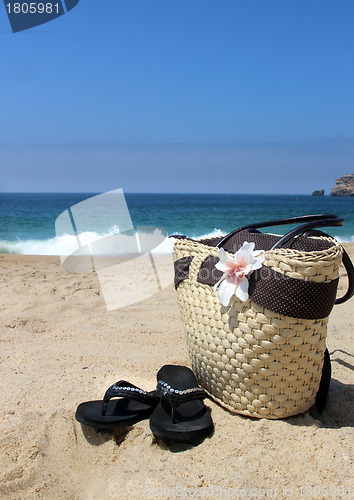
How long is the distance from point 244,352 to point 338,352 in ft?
4.07

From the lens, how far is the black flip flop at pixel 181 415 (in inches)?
62.4

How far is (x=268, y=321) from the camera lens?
157cm

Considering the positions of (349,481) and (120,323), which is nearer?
(349,481)

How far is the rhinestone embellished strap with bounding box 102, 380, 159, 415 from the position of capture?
1698 millimetres

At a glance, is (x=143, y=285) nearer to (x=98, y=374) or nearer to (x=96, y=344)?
(x=96, y=344)

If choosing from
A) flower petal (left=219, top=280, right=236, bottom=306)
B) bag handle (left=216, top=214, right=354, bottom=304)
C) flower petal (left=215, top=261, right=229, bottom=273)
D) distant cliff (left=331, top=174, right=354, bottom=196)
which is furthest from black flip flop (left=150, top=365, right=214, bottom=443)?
distant cliff (left=331, top=174, right=354, bottom=196)

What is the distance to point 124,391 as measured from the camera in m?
1.70

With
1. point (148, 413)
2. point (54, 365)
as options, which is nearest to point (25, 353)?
point (54, 365)

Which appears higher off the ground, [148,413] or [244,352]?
[244,352]

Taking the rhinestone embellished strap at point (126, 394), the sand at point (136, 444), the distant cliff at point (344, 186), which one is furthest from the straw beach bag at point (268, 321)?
the distant cliff at point (344, 186)

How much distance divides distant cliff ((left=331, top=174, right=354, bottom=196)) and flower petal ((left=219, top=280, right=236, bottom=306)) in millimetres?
75818

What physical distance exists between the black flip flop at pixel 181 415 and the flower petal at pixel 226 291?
437 mm

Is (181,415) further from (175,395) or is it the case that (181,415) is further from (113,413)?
(113,413)

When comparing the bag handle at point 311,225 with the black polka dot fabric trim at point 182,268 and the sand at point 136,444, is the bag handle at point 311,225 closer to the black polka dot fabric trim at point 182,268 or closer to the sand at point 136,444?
the black polka dot fabric trim at point 182,268
